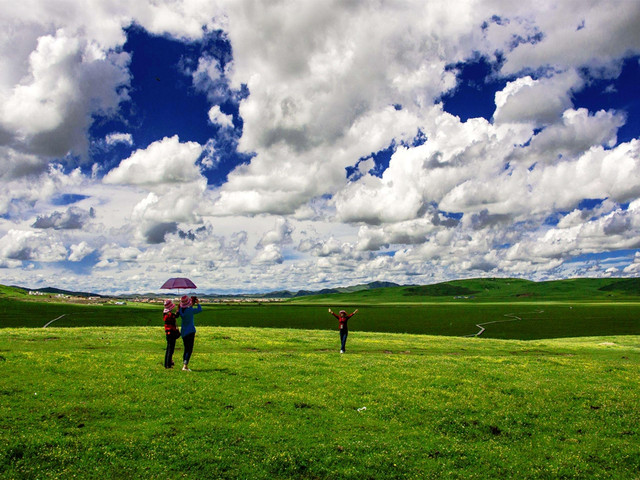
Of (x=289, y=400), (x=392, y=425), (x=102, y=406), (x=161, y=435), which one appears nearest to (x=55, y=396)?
(x=102, y=406)

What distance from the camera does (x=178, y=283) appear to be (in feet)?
99.2

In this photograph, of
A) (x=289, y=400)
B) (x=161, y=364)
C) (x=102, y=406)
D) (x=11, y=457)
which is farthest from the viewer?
(x=161, y=364)

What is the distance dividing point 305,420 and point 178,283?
15694 millimetres

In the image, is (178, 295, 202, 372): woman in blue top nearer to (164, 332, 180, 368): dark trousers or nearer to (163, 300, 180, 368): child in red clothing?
(163, 300, 180, 368): child in red clothing

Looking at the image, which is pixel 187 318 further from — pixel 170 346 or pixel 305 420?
pixel 305 420

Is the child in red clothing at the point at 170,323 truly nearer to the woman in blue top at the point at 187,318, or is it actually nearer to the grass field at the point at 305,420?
the woman in blue top at the point at 187,318

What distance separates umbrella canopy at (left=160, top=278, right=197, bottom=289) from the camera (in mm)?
30047

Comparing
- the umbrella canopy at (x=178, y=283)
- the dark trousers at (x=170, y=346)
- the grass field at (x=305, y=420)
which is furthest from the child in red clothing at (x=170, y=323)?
the umbrella canopy at (x=178, y=283)

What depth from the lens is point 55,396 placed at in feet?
66.7

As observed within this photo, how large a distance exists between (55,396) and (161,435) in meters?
7.55

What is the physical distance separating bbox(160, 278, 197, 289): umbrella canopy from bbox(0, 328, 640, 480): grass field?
18.6 feet

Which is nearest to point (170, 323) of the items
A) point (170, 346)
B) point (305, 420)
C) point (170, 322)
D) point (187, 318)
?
point (170, 322)

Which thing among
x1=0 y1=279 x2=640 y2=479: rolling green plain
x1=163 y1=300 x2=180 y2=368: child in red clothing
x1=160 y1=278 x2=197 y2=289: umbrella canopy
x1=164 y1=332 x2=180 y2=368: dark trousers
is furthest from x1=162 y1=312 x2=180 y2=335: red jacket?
x1=160 y1=278 x2=197 y2=289: umbrella canopy

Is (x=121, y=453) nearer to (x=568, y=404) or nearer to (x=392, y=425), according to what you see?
(x=392, y=425)
